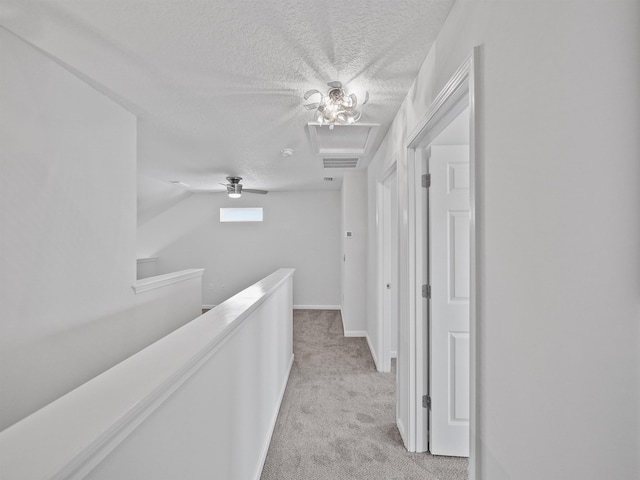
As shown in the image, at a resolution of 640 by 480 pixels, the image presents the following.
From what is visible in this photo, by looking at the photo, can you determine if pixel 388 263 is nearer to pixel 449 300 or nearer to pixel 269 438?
pixel 449 300

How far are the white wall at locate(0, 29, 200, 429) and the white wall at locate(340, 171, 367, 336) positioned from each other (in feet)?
8.79

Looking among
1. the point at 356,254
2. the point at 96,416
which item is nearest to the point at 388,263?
the point at 356,254

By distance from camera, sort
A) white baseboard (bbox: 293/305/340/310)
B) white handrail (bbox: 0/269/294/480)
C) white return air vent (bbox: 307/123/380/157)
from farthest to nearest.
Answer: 1. white baseboard (bbox: 293/305/340/310)
2. white return air vent (bbox: 307/123/380/157)
3. white handrail (bbox: 0/269/294/480)

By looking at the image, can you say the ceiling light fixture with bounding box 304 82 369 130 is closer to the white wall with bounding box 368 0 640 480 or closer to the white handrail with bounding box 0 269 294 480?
the white wall with bounding box 368 0 640 480

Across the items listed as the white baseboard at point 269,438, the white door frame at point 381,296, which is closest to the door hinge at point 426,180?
the white door frame at point 381,296

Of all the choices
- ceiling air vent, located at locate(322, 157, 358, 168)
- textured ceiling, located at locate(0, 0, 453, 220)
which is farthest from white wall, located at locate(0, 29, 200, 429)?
ceiling air vent, located at locate(322, 157, 358, 168)

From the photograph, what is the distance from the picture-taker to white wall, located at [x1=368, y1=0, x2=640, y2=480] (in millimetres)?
533

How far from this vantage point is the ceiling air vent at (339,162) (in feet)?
11.5

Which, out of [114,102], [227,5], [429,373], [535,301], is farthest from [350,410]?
[114,102]

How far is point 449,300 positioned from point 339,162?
2.30m

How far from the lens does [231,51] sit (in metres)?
1.47

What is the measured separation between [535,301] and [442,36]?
1205 mm

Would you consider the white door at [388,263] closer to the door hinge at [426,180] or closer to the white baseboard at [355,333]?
the white baseboard at [355,333]

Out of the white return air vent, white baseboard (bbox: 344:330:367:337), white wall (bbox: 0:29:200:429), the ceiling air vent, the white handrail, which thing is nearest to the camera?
the white handrail
